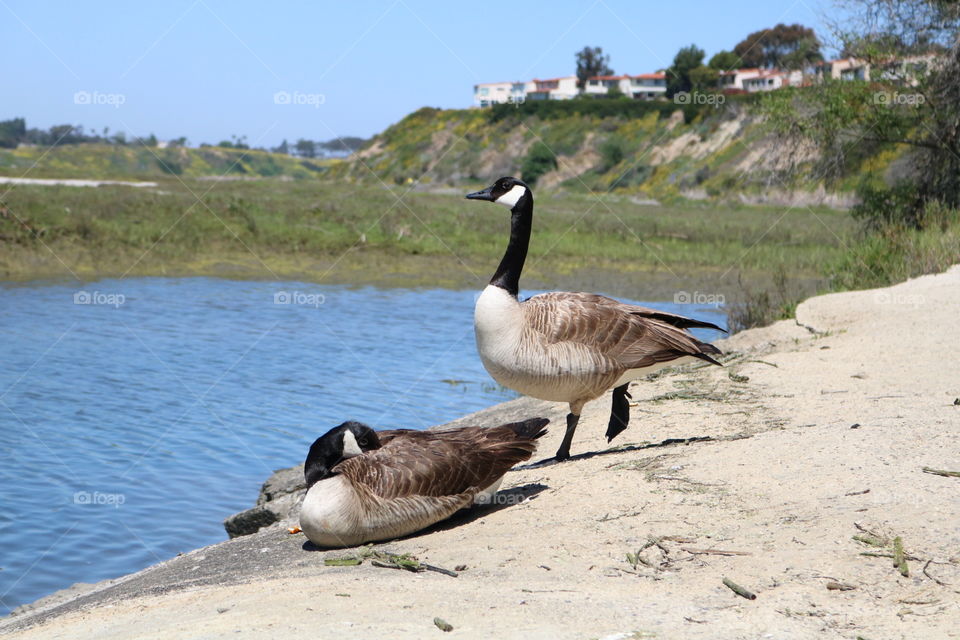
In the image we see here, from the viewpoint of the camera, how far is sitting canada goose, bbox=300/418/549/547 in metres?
5.96

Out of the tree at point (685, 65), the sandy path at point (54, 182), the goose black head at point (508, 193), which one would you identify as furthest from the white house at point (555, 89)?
the goose black head at point (508, 193)

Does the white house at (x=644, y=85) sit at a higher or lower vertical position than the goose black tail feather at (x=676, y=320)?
higher

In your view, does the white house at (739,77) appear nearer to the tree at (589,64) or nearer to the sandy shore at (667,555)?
the tree at (589,64)

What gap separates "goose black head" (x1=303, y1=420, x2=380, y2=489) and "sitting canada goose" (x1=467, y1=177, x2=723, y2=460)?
1043 millimetres

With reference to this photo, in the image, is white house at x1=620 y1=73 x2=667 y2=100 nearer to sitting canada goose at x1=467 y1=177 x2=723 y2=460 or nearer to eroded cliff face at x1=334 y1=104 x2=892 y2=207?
eroded cliff face at x1=334 y1=104 x2=892 y2=207

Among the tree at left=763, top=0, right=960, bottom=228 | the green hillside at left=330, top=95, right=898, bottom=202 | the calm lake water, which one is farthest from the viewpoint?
the green hillside at left=330, top=95, right=898, bottom=202

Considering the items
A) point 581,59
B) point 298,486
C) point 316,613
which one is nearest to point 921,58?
point 298,486

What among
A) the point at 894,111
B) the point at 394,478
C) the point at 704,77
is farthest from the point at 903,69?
the point at 704,77

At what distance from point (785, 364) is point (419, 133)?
4627 inches

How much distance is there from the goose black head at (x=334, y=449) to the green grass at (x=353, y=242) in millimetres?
19859

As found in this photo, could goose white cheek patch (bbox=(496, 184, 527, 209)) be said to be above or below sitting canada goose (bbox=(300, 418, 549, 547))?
above

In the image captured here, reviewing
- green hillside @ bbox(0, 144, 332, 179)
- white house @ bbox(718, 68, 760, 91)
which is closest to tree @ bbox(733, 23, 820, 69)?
white house @ bbox(718, 68, 760, 91)

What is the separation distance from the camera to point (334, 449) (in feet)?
21.0

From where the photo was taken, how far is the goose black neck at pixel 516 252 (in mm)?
6988
